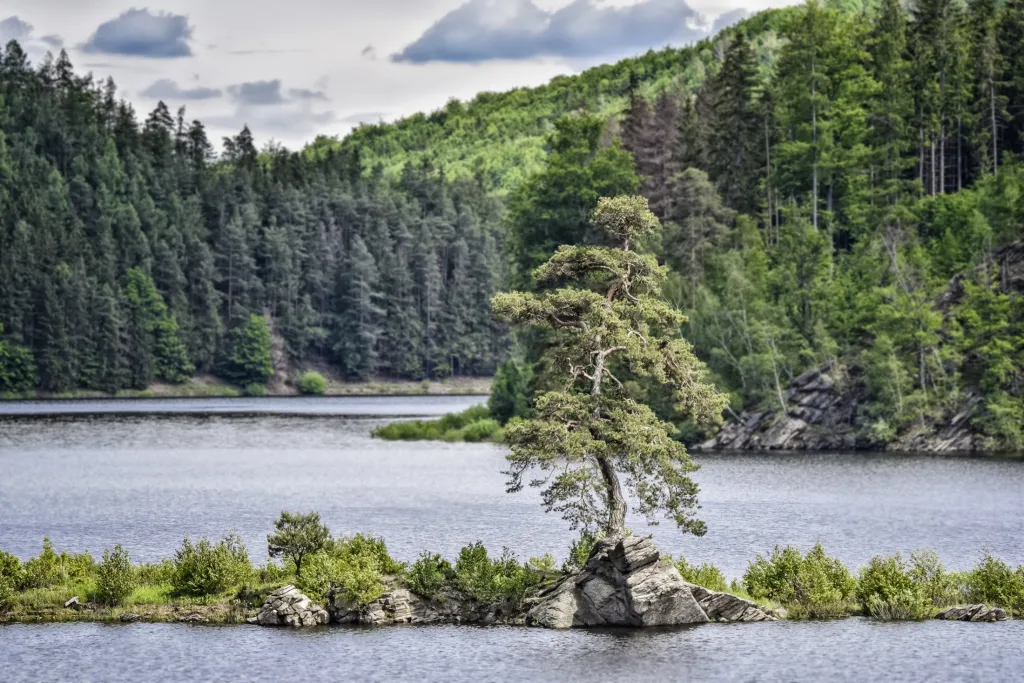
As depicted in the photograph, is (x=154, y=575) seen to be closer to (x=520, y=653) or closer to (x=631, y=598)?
(x=520, y=653)

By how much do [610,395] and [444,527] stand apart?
58.5ft

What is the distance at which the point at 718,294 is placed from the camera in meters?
104

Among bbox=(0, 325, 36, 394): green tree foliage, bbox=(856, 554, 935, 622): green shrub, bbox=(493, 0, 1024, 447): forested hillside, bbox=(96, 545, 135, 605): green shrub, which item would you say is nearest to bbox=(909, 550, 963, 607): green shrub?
bbox=(856, 554, 935, 622): green shrub

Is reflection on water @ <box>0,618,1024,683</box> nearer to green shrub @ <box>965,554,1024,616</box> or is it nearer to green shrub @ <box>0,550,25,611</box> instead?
green shrub @ <box>965,554,1024,616</box>

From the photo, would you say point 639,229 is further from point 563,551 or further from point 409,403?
point 409,403

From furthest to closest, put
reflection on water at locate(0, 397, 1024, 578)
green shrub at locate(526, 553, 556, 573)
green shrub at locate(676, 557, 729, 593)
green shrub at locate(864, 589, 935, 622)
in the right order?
reflection on water at locate(0, 397, 1024, 578) → green shrub at locate(526, 553, 556, 573) → green shrub at locate(676, 557, 729, 593) → green shrub at locate(864, 589, 935, 622)

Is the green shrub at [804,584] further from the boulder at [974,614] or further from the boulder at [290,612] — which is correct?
the boulder at [290,612]

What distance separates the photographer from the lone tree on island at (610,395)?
3644 cm

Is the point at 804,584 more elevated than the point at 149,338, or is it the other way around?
the point at 149,338

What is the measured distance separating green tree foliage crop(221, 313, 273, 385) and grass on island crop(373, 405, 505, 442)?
3380 inches

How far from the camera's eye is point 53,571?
1480 inches

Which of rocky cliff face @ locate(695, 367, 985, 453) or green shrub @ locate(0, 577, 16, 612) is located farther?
rocky cliff face @ locate(695, 367, 985, 453)

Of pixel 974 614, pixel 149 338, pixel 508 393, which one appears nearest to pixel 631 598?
pixel 974 614

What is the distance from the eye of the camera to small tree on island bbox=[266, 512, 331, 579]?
37469mm
